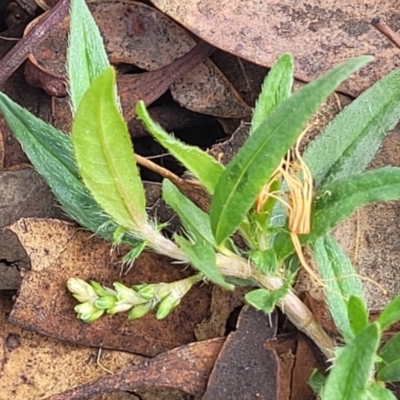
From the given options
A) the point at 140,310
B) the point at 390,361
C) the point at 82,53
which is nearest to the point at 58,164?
the point at 82,53

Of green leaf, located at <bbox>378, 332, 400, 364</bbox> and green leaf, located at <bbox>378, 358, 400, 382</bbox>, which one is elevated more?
green leaf, located at <bbox>378, 332, 400, 364</bbox>

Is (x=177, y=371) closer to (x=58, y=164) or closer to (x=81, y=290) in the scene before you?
(x=81, y=290)

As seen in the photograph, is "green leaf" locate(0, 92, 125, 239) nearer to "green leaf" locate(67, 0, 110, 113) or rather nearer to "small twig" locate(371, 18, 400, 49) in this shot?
"green leaf" locate(67, 0, 110, 113)

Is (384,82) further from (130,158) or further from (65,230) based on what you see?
(65,230)

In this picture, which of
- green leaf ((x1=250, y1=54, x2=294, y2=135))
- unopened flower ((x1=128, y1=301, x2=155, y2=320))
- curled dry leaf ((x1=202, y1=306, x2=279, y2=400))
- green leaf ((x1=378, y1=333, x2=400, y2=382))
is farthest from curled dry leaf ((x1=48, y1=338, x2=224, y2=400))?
green leaf ((x1=250, y1=54, x2=294, y2=135))

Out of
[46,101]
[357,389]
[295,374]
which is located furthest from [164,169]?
[357,389]

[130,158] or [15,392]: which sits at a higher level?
[130,158]

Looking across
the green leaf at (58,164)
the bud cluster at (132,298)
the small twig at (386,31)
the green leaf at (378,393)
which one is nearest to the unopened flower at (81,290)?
the bud cluster at (132,298)
